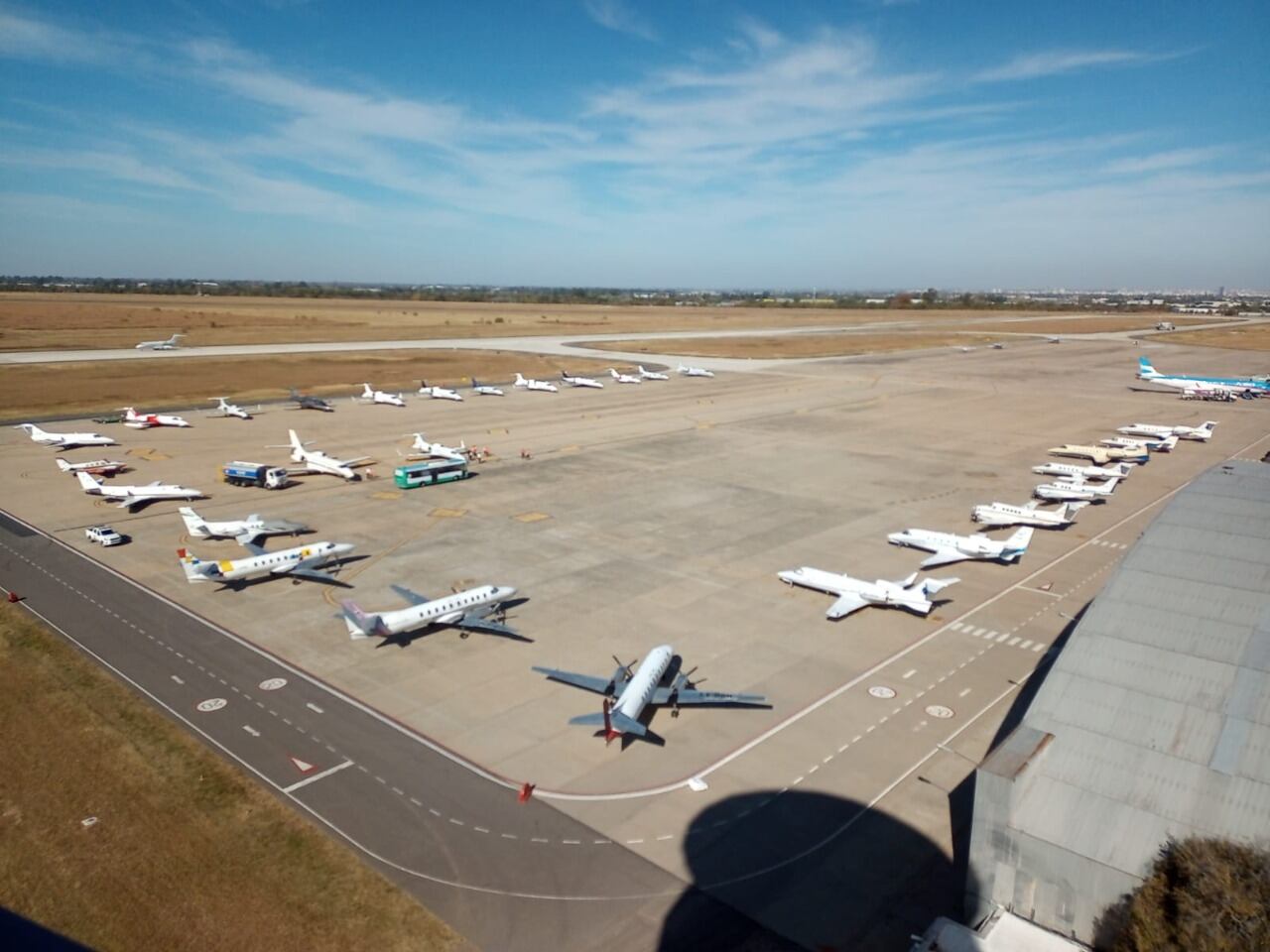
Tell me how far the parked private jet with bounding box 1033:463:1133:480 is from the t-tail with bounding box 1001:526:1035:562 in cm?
2669

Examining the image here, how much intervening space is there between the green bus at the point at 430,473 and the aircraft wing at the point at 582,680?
45.4 m

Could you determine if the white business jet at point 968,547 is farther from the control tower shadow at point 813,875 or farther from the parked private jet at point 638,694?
the control tower shadow at point 813,875

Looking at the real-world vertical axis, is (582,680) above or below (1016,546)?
below

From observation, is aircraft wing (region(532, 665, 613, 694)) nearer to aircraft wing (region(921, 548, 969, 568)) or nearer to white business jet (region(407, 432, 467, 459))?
aircraft wing (region(921, 548, 969, 568))

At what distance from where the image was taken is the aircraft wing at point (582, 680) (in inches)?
1630

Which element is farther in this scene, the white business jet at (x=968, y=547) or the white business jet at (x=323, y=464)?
the white business jet at (x=323, y=464)

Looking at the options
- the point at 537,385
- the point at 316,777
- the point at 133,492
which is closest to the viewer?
the point at 316,777

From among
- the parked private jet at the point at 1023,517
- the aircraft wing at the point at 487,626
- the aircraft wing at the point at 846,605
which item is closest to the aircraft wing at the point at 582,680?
the aircraft wing at the point at 487,626

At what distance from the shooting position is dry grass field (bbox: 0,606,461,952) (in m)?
27.0

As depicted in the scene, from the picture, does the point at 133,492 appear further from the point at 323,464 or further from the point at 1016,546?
the point at 1016,546

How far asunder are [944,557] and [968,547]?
2354 mm

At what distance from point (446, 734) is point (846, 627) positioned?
2544 centimetres

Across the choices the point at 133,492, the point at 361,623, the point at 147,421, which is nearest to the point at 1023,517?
the point at 361,623

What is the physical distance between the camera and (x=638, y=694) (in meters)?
39.4
